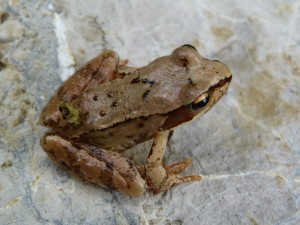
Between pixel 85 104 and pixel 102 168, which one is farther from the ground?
pixel 85 104

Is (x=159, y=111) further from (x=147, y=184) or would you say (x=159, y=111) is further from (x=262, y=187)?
(x=262, y=187)

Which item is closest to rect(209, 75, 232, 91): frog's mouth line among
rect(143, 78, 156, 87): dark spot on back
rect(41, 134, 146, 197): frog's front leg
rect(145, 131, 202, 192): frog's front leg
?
rect(143, 78, 156, 87): dark spot on back

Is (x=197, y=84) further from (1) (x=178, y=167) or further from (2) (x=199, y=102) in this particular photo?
(1) (x=178, y=167)

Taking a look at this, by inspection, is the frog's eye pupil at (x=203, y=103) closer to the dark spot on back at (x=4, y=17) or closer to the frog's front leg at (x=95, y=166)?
the frog's front leg at (x=95, y=166)

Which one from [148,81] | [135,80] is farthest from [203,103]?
[135,80]

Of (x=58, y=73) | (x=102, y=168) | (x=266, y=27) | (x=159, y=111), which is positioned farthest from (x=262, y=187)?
(x=58, y=73)

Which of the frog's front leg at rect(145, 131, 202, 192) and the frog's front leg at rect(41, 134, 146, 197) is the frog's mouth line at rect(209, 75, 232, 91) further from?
the frog's front leg at rect(41, 134, 146, 197)
